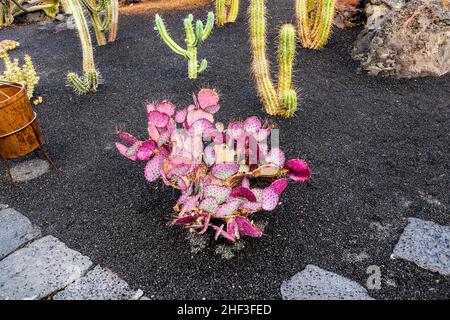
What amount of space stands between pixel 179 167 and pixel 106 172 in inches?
39.0

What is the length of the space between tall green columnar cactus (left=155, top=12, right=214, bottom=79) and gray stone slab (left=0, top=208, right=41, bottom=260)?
1.93 metres

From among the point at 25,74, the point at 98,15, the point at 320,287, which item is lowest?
the point at 320,287

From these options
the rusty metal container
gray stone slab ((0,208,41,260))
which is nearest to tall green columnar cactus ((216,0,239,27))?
the rusty metal container

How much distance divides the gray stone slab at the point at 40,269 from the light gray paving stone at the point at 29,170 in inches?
28.0

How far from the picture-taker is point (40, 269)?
6.63 ft

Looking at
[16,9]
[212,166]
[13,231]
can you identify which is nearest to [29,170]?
[13,231]

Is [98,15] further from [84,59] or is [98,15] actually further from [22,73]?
[22,73]

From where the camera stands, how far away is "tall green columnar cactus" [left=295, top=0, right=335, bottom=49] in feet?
13.1

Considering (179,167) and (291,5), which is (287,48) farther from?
(291,5)

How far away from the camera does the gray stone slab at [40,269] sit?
1914mm

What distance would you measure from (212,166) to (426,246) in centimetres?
115

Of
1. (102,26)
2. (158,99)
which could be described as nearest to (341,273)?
(158,99)

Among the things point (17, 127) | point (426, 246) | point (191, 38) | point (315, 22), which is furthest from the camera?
point (315, 22)

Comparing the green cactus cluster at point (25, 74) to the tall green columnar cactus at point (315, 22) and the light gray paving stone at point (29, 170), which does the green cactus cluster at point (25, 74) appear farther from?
the tall green columnar cactus at point (315, 22)
